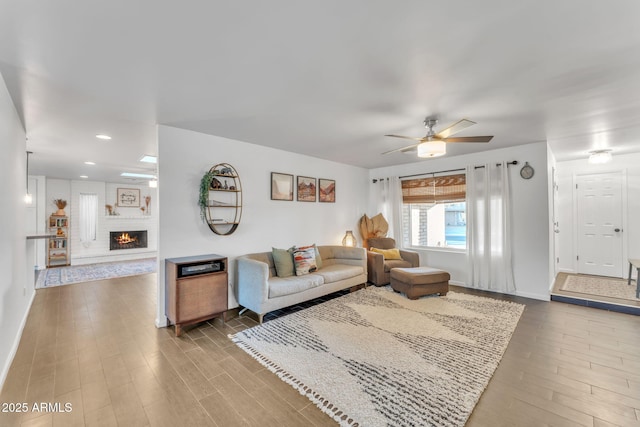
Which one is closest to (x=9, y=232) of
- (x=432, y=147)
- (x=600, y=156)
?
(x=432, y=147)

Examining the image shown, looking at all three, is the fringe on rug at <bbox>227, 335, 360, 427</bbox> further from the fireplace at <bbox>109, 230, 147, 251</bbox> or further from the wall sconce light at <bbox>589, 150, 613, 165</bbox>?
the fireplace at <bbox>109, 230, 147, 251</bbox>

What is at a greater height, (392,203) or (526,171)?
(526,171)

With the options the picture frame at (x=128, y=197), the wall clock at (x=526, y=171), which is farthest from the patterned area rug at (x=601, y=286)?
the picture frame at (x=128, y=197)

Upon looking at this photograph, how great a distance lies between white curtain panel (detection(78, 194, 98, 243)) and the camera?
300 inches

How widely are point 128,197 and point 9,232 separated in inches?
264

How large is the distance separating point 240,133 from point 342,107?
1602 millimetres

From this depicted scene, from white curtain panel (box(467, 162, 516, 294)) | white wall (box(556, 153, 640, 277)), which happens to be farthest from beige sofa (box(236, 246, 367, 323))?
white wall (box(556, 153, 640, 277))

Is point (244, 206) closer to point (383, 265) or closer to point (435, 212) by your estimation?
point (383, 265)

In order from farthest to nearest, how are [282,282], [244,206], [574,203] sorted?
[574,203] → [244,206] → [282,282]

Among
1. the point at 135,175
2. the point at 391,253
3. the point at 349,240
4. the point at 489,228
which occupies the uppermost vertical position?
the point at 135,175

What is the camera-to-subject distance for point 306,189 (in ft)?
16.5

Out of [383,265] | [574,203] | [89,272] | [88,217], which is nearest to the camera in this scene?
[383,265]

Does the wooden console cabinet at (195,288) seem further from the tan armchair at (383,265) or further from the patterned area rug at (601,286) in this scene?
the patterned area rug at (601,286)

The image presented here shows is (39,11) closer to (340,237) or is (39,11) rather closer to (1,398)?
(1,398)
